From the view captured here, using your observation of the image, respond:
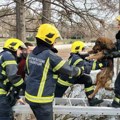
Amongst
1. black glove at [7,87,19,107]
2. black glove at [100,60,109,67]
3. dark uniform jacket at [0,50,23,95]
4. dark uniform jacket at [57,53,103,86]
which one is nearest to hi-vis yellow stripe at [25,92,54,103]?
dark uniform jacket at [0,50,23,95]

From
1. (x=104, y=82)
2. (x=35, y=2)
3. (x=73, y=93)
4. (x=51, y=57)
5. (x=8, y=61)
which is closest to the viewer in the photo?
(x=51, y=57)

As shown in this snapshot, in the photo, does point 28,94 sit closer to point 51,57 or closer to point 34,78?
point 34,78

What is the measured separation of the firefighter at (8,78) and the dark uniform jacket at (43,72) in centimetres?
38

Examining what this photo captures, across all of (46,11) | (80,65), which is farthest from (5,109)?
(46,11)

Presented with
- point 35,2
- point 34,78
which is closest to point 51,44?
point 34,78

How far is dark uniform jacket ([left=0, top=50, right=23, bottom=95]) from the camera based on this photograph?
491cm

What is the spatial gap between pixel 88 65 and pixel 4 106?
1587 mm

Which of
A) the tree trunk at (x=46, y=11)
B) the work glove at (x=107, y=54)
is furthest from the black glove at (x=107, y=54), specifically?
the tree trunk at (x=46, y=11)

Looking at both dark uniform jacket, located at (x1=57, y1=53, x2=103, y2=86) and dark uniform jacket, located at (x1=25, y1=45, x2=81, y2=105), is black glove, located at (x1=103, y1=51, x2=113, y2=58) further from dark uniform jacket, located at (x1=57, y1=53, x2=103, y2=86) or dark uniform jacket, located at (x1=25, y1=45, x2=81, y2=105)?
dark uniform jacket, located at (x1=25, y1=45, x2=81, y2=105)

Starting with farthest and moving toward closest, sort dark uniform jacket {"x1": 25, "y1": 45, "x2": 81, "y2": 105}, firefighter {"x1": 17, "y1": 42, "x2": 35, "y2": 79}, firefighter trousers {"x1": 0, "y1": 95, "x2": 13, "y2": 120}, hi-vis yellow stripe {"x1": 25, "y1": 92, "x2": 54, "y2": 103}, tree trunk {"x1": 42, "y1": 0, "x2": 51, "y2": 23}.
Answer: tree trunk {"x1": 42, "y1": 0, "x2": 51, "y2": 23}
firefighter {"x1": 17, "y1": 42, "x2": 35, "y2": 79}
firefighter trousers {"x1": 0, "y1": 95, "x2": 13, "y2": 120}
hi-vis yellow stripe {"x1": 25, "y1": 92, "x2": 54, "y2": 103}
dark uniform jacket {"x1": 25, "y1": 45, "x2": 81, "y2": 105}

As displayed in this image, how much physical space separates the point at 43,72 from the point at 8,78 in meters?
0.71

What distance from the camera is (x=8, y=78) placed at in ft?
16.3

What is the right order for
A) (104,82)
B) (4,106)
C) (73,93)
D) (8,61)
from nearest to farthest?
(8,61)
(4,106)
(104,82)
(73,93)

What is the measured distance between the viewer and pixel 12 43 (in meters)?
5.23
